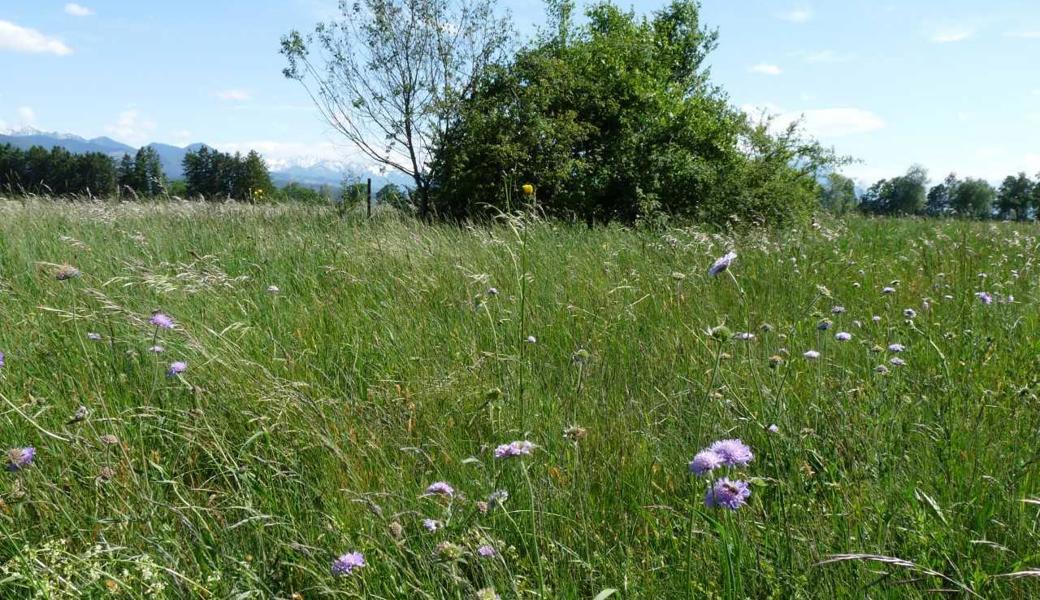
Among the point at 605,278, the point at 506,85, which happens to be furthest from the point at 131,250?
the point at 506,85

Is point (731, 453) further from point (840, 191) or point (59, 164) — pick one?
point (59, 164)

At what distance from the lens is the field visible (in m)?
1.39

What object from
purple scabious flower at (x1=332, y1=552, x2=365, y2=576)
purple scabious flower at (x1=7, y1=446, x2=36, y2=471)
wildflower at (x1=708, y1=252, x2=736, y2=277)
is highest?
wildflower at (x1=708, y1=252, x2=736, y2=277)

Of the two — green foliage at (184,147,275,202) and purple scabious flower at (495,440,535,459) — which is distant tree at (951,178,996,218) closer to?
green foliage at (184,147,275,202)

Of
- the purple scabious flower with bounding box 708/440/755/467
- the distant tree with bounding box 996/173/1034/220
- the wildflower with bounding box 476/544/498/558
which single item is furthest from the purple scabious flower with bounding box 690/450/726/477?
the distant tree with bounding box 996/173/1034/220

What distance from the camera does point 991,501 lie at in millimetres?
1516

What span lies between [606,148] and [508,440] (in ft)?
34.9

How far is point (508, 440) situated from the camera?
1994mm

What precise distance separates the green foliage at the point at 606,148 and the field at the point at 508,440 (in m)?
7.42

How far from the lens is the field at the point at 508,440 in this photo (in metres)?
1.39

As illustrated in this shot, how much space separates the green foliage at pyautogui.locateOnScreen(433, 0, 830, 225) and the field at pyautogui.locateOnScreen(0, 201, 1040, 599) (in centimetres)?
742

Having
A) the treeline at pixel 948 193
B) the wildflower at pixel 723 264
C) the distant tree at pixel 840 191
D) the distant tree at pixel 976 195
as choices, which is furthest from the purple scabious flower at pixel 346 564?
the distant tree at pixel 976 195

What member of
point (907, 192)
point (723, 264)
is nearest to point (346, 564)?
point (723, 264)

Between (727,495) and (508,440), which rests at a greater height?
(727,495)
